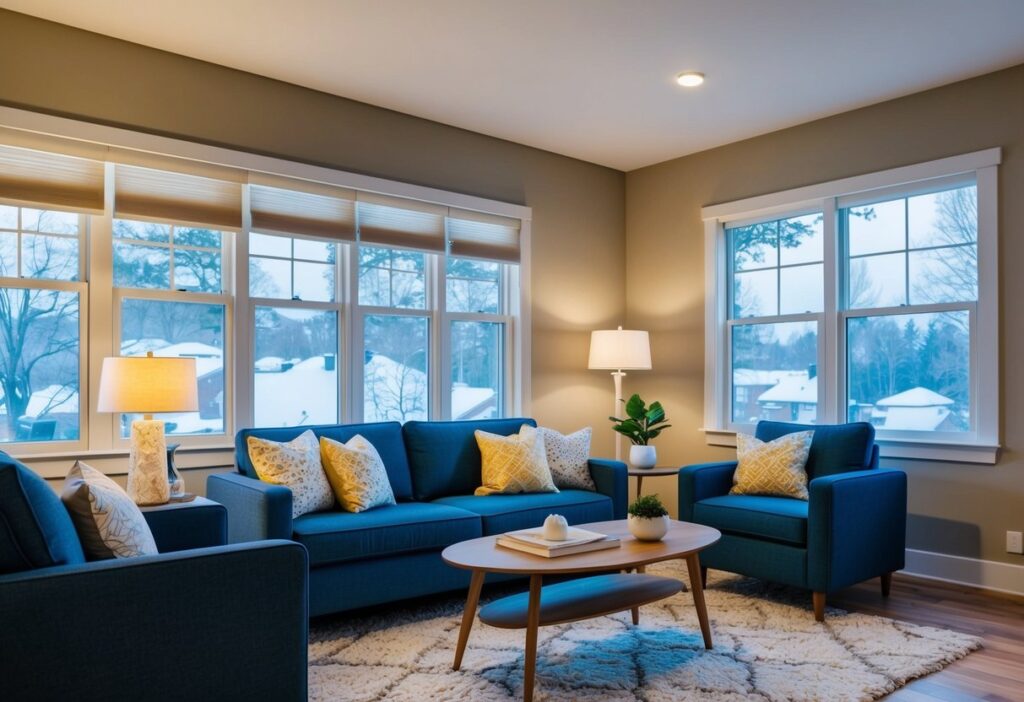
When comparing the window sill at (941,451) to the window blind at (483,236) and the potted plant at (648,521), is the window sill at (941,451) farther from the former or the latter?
the window blind at (483,236)

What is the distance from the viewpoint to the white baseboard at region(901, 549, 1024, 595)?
3.89 m

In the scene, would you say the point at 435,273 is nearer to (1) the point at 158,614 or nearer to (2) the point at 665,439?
(2) the point at 665,439

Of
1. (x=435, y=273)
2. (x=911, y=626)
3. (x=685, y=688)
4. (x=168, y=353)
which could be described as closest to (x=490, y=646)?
(x=685, y=688)

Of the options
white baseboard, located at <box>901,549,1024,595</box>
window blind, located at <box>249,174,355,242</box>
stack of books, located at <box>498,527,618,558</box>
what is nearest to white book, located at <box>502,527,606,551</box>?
stack of books, located at <box>498,527,618,558</box>

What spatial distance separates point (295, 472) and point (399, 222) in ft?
5.75

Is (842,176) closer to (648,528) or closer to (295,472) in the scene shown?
(648,528)

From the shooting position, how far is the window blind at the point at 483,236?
4887 mm

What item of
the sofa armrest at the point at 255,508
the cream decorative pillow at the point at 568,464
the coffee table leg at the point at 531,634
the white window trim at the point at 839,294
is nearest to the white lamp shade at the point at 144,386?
the sofa armrest at the point at 255,508

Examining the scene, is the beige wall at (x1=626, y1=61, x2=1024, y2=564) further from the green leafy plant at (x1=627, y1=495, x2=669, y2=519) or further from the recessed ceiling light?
the green leafy plant at (x1=627, y1=495, x2=669, y2=519)

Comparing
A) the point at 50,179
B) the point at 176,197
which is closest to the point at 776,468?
the point at 176,197

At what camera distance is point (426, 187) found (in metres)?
4.70

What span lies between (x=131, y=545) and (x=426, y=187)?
3.10m

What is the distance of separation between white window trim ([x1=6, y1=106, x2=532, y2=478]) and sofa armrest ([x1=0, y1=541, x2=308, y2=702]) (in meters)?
2.05

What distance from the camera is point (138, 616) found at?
172 cm
